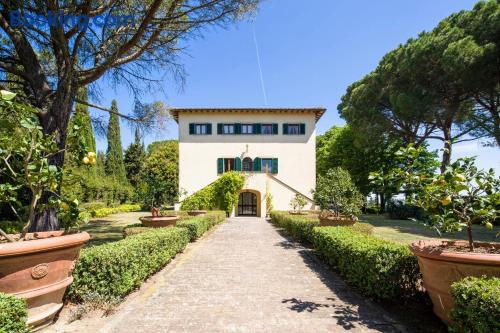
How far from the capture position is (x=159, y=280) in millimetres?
5500

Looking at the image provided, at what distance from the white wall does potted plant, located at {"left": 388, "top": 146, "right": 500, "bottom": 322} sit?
62.7ft

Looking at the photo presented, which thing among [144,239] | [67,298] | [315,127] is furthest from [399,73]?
[67,298]

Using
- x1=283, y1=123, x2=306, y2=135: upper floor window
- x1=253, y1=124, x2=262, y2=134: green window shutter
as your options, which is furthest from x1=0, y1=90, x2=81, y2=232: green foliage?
x1=283, y1=123, x2=306, y2=135: upper floor window

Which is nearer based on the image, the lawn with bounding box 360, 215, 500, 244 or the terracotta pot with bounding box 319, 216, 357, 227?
the terracotta pot with bounding box 319, 216, 357, 227

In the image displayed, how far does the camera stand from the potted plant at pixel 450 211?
3.14 m

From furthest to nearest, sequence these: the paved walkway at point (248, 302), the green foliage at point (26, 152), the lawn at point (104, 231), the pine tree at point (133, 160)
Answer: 1. the pine tree at point (133, 160)
2. the lawn at point (104, 231)
3. the paved walkway at point (248, 302)
4. the green foliage at point (26, 152)

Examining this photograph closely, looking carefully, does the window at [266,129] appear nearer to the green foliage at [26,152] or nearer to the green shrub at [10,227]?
the green shrub at [10,227]

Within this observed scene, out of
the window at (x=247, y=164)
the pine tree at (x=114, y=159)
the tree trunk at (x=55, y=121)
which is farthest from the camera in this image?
the pine tree at (x=114, y=159)

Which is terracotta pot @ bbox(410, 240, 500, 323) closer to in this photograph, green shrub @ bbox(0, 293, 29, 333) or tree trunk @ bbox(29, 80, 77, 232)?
green shrub @ bbox(0, 293, 29, 333)

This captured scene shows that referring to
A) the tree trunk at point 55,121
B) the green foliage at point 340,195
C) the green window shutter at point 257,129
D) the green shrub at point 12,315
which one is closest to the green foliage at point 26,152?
the green shrub at point 12,315

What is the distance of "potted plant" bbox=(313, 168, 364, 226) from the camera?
9.81 metres

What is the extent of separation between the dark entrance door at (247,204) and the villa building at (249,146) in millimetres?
2594

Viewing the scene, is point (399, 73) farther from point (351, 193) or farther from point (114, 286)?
point (114, 286)

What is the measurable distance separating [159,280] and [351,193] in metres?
7.15
